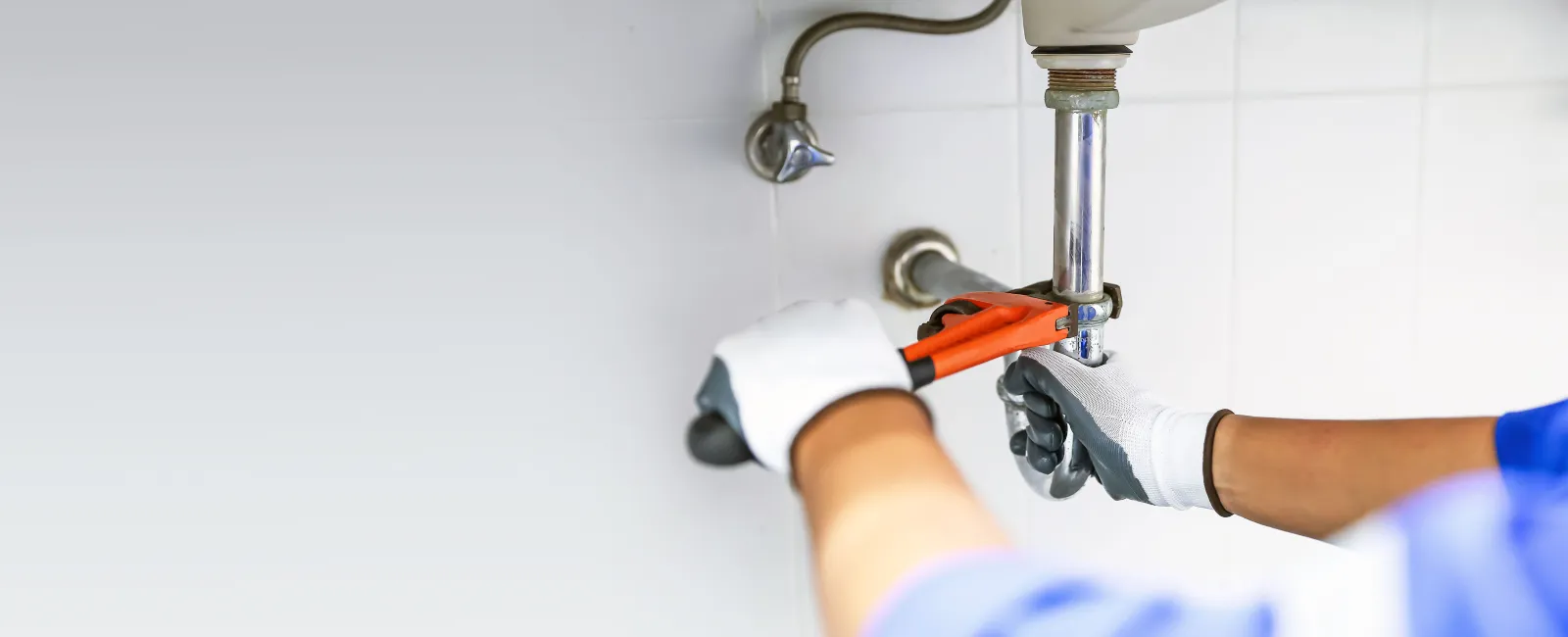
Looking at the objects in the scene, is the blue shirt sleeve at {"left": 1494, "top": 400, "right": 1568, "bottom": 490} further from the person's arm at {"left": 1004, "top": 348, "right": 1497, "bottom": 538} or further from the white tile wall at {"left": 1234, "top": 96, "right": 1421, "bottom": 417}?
the white tile wall at {"left": 1234, "top": 96, "right": 1421, "bottom": 417}

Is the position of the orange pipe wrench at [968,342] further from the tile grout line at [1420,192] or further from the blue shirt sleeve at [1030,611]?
the tile grout line at [1420,192]

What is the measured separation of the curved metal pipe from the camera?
71 centimetres

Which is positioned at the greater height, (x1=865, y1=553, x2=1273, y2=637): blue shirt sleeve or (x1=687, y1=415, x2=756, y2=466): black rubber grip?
(x1=687, y1=415, x2=756, y2=466): black rubber grip

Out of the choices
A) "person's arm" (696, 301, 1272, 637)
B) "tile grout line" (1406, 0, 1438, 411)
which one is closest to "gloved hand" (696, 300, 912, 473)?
"person's arm" (696, 301, 1272, 637)

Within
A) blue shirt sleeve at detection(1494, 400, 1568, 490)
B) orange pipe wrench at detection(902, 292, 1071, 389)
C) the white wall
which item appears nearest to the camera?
blue shirt sleeve at detection(1494, 400, 1568, 490)

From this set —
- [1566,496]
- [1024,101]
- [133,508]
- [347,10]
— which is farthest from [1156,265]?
[133,508]

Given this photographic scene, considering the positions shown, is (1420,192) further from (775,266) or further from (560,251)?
(560,251)

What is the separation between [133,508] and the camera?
2.38 feet

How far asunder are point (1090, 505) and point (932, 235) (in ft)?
1.00

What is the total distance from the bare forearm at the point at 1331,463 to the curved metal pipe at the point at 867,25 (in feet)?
1.09

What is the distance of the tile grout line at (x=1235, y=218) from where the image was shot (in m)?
0.83

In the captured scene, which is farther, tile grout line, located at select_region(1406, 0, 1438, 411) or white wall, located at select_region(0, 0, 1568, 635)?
tile grout line, located at select_region(1406, 0, 1438, 411)

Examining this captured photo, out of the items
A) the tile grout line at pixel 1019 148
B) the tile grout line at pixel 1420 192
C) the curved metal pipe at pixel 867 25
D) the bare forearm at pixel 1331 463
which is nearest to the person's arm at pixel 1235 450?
the bare forearm at pixel 1331 463

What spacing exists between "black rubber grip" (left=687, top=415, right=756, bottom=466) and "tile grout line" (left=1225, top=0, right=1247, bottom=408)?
1.86 feet
